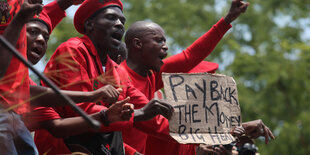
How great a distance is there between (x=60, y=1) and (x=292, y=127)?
9027 millimetres

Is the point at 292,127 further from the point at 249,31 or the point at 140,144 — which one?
the point at 140,144

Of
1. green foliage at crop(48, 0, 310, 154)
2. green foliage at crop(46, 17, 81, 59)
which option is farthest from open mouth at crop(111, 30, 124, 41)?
green foliage at crop(46, 17, 81, 59)

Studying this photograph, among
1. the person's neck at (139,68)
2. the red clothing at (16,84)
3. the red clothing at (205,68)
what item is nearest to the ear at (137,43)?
the person's neck at (139,68)

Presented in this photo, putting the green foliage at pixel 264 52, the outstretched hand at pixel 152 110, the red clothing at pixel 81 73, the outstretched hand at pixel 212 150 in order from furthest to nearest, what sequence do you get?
the green foliage at pixel 264 52, the outstretched hand at pixel 212 150, the outstretched hand at pixel 152 110, the red clothing at pixel 81 73

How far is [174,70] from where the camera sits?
492cm

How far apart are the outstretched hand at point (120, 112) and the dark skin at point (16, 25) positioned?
2.51 ft

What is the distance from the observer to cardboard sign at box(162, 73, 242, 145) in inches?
153

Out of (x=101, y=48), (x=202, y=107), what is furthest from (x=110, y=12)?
(x=202, y=107)

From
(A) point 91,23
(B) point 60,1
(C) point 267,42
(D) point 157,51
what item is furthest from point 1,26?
(C) point 267,42

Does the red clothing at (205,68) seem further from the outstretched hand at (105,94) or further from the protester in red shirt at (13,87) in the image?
the protester in red shirt at (13,87)

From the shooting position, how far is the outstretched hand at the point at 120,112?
3135 millimetres

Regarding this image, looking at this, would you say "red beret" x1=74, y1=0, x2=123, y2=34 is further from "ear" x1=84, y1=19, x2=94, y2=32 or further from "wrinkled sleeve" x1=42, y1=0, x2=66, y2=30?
"wrinkled sleeve" x1=42, y1=0, x2=66, y2=30

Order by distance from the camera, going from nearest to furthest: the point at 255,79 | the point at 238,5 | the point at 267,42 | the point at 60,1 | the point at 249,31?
the point at 60,1 < the point at 238,5 < the point at 255,79 < the point at 267,42 < the point at 249,31

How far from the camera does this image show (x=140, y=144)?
4168 millimetres
